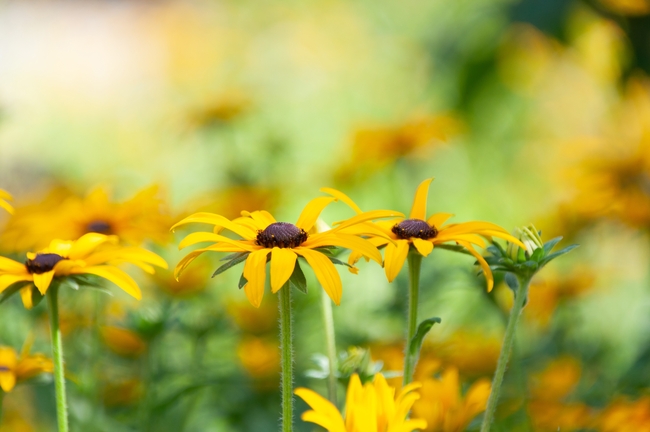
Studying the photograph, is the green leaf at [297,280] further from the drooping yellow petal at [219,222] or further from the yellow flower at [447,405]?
the yellow flower at [447,405]

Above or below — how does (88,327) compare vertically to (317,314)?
below

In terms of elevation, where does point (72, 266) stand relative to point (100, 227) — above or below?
below

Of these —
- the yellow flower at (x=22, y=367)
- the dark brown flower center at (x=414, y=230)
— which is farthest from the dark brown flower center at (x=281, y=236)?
the yellow flower at (x=22, y=367)

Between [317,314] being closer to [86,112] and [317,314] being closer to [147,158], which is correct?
[147,158]

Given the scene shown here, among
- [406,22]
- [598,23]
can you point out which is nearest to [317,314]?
[598,23]

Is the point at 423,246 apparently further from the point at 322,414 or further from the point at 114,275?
the point at 114,275

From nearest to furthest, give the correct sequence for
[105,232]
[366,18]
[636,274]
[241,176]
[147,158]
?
[105,232] → [241,176] → [636,274] → [147,158] → [366,18]

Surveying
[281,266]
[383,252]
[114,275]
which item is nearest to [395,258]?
[281,266]
